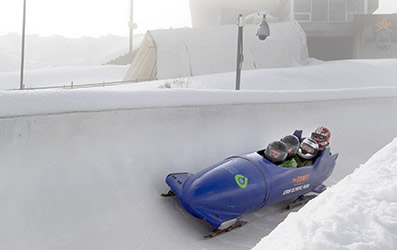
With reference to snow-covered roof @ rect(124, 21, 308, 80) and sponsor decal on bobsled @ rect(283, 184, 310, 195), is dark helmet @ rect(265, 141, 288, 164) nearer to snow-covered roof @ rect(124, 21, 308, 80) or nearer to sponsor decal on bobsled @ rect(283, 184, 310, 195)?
sponsor decal on bobsled @ rect(283, 184, 310, 195)

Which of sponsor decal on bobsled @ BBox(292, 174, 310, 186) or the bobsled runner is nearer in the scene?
the bobsled runner

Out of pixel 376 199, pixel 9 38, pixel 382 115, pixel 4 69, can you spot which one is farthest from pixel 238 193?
pixel 9 38

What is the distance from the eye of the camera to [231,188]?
3.06 m

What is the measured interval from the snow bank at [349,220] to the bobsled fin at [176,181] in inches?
69.2

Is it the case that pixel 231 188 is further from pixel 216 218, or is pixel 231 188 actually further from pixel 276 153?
pixel 276 153

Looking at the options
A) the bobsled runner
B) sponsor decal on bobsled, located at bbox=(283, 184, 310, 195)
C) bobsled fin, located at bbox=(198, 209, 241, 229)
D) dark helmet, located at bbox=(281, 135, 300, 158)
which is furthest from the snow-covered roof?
bobsled fin, located at bbox=(198, 209, 241, 229)

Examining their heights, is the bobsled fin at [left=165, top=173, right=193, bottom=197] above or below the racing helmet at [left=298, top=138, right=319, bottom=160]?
below

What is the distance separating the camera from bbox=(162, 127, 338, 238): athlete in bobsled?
302cm

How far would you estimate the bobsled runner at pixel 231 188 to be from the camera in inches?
119

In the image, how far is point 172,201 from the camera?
3395mm

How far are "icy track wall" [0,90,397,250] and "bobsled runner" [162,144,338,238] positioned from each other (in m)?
0.18

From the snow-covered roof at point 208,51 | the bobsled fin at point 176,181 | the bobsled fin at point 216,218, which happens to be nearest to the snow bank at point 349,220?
the bobsled fin at point 216,218

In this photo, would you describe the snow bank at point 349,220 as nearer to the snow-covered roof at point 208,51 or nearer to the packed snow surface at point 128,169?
the packed snow surface at point 128,169

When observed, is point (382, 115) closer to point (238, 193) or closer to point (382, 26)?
point (238, 193)
